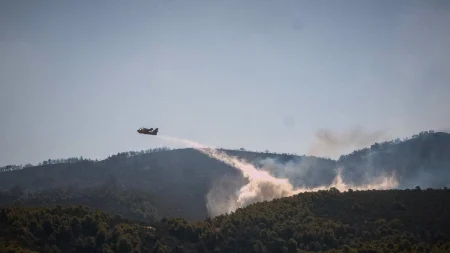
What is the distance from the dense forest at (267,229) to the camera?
110125mm

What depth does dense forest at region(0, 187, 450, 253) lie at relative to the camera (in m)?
110

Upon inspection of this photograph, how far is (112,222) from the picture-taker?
127m

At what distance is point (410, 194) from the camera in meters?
145

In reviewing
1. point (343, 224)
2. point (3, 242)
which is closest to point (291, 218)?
point (343, 224)

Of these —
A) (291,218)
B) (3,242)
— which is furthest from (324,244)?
(3,242)

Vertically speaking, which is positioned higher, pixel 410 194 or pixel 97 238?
pixel 410 194

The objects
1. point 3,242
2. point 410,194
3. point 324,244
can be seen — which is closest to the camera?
point 3,242

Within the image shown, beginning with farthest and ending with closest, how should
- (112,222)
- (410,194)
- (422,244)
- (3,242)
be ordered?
(410,194), (112,222), (422,244), (3,242)

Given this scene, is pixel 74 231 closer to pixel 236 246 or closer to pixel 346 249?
pixel 236 246

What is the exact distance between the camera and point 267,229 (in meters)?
127

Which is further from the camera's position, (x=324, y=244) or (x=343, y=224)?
(x=343, y=224)

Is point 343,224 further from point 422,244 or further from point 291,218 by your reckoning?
point 422,244

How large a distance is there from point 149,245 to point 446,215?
7373cm

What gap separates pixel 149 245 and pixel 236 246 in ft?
69.5
